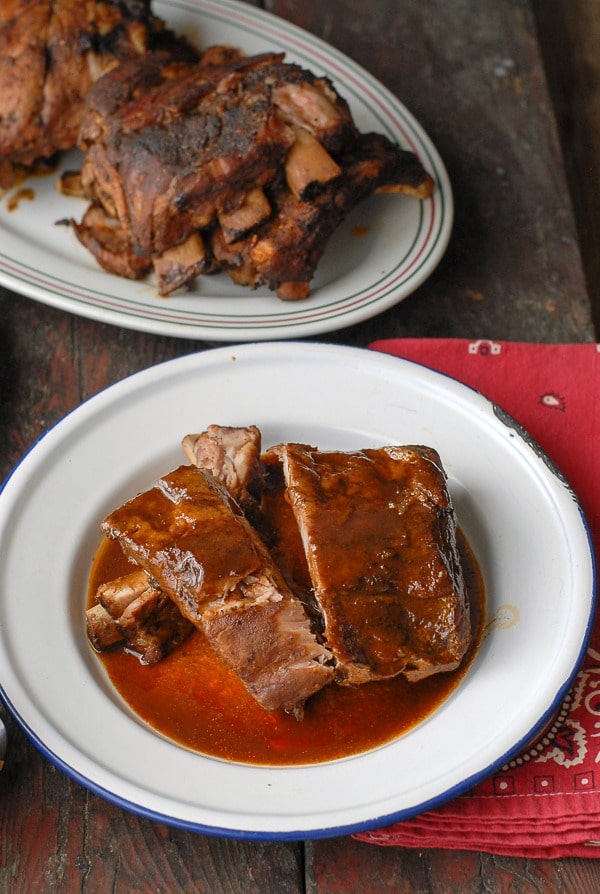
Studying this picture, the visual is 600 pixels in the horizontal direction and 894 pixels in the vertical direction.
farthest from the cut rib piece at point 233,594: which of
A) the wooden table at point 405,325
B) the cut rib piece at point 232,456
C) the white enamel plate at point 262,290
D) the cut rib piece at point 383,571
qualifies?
the white enamel plate at point 262,290

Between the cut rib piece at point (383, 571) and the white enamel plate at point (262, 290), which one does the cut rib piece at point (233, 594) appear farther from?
the white enamel plate at point (262, 290)

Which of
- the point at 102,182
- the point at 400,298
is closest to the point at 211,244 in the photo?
the point at 102,182

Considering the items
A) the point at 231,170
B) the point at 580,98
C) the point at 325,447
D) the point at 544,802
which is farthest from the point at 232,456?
the point at 580,98

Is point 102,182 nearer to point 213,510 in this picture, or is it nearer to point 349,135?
point 349,135

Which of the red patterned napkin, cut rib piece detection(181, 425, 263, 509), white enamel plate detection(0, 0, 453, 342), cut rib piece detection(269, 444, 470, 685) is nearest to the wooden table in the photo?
the red patterned napkin

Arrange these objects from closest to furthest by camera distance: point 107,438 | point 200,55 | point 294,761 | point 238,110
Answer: point 294,761
point 107,438
point 238,110
point 200,55

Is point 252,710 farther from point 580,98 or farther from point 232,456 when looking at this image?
point 580,98

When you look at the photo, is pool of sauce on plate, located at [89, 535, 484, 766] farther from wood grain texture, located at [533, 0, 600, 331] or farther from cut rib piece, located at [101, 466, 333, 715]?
wood grain texture, located at [533, 0, 600, 331]
